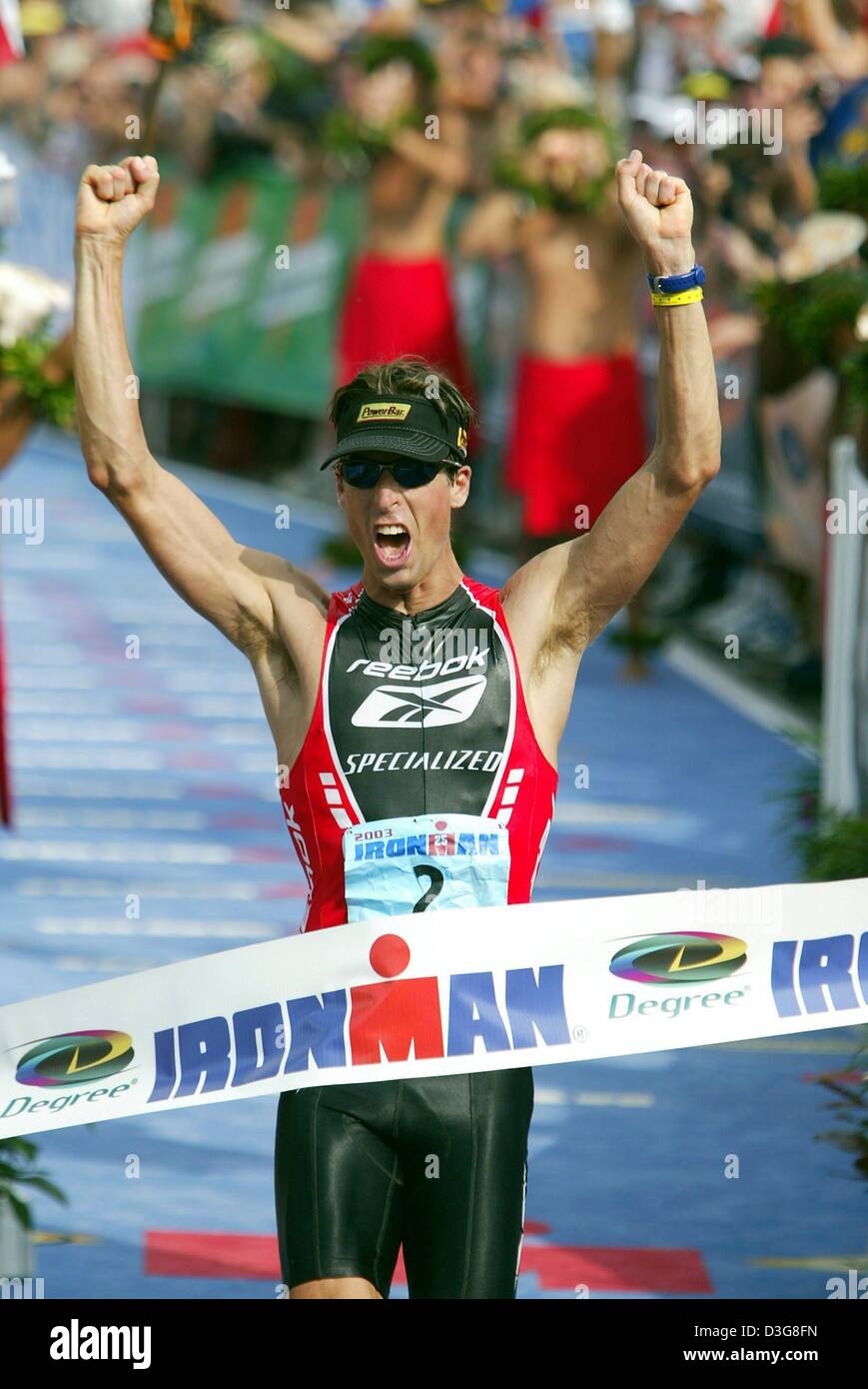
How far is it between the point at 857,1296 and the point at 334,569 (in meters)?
9.45

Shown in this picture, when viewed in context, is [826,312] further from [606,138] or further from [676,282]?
[676,282]

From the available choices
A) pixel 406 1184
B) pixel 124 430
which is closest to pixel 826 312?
pixel 124 430

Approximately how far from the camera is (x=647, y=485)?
4477mm

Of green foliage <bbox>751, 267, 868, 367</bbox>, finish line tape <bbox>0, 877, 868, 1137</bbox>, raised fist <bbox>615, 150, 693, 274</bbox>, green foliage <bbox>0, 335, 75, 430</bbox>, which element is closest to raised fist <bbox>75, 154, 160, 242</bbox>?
raised fist <bbox>615, 150, 693, 274</bbox>

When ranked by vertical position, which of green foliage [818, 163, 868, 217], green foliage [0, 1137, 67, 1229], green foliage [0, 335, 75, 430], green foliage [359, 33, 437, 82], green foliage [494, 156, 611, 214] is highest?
green foliage [359, 33, 437, 82]

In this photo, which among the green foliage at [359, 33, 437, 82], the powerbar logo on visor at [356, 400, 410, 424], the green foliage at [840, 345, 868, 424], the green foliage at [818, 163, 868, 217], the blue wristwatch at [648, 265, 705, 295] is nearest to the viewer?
the blue wristwatch at [648, 265, 705, 295]

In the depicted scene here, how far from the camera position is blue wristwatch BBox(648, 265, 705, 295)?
4.38 meters

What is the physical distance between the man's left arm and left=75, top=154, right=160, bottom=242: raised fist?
3.00ft

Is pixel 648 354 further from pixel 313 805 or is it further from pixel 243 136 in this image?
pixel 313 805

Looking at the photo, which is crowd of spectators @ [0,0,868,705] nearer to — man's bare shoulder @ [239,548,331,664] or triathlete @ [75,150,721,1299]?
triathlete @ [75,150,721,1299]

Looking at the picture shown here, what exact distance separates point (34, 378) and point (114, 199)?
356 cm

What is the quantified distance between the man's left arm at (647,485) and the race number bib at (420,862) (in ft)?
1.28

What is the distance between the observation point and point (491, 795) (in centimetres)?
443

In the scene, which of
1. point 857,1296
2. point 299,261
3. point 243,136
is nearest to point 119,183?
point 857,1296
